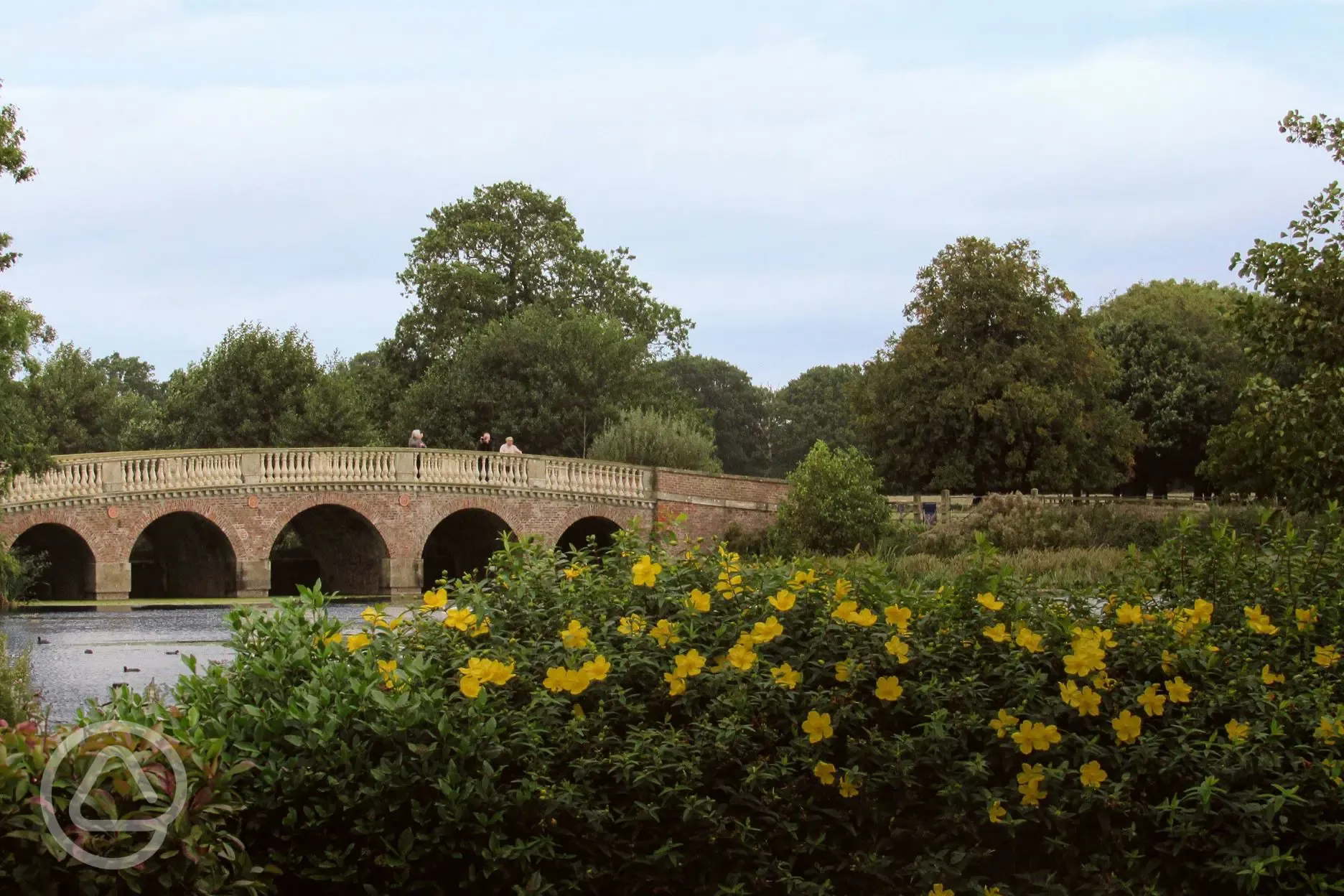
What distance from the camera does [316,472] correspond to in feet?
135

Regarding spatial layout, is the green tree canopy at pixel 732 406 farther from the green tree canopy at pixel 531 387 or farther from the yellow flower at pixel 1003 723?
the yellow flower at pixel 1003 723

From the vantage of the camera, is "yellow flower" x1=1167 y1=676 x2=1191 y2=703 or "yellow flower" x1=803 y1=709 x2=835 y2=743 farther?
"yellow flower" x1=1167 y1=676 x2=1191 y2=703

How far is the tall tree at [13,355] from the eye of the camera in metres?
22.2

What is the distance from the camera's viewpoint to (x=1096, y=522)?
3312cm

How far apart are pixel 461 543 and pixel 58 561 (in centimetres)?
1142

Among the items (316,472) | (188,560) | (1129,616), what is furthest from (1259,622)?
(188,560)

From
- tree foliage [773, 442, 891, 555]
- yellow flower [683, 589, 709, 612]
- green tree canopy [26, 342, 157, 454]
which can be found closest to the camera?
yellow flower [683, 589, 709, 612]

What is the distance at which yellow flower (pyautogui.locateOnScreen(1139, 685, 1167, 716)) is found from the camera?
636 centimetres

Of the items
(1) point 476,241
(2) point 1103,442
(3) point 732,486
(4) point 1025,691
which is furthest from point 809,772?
(1) point 476,241

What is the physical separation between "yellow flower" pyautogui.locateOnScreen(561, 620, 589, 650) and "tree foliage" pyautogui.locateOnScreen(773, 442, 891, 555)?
30961 millimetres

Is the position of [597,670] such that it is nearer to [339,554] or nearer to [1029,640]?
[1029,640]

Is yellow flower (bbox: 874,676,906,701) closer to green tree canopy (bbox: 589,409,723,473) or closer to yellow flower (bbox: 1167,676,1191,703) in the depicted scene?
yellow flower (bbox: 1167,676,1191,703)

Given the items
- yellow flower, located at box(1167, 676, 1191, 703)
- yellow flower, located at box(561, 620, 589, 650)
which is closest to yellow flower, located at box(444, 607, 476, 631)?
yellow flower, located at box(561, 620, 589, 650)

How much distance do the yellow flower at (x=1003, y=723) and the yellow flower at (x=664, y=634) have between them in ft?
4.03
